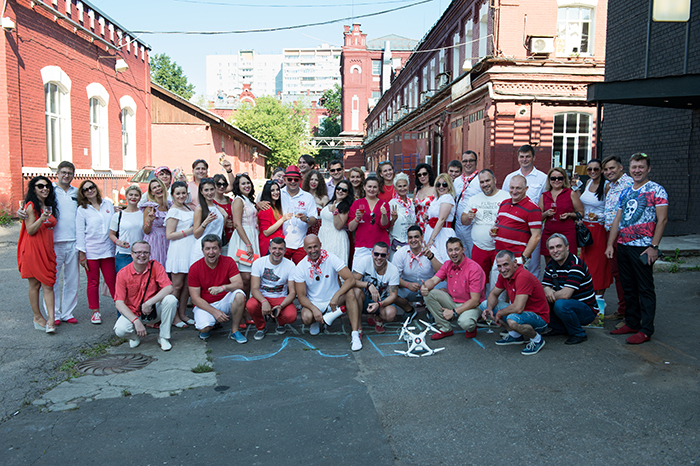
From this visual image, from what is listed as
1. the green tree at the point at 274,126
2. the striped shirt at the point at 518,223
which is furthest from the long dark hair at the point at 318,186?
the green tree at the point at 274,126

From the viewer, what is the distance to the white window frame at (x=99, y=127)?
58.0ft

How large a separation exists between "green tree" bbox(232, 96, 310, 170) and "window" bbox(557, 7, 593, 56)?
115 feet

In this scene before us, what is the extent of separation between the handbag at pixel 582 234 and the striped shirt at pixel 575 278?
Answer: 0.93m

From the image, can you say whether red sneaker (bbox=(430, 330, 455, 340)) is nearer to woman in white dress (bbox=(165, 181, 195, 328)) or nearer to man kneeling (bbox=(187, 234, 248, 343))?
man kneeling (bbox=(187, 234, 248, 343))

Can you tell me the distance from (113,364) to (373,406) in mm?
2635

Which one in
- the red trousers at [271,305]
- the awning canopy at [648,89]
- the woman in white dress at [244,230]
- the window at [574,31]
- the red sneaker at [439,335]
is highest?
the window at [574,31]

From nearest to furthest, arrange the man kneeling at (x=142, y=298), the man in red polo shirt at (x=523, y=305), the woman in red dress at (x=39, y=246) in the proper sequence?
the man in red polo shirt at (x=523, y=305)
the man kneeling at (x=142, y=298)
the woman in red dress at (x=39, y=246)

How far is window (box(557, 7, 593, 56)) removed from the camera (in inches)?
653

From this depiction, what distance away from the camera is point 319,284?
19.1 ft

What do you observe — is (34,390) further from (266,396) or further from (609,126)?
(609,126)

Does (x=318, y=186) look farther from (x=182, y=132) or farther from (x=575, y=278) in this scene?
(x=182, y=132)

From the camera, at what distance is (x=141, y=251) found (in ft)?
17.7

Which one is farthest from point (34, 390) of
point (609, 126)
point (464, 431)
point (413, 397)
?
point (609, 126)

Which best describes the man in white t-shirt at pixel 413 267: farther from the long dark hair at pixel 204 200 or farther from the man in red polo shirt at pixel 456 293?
the long dark hair at pixel 204 200
